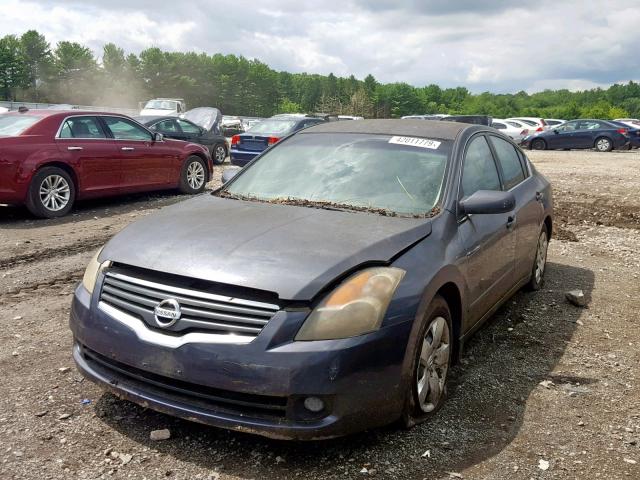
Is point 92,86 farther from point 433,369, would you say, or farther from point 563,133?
point 433,369

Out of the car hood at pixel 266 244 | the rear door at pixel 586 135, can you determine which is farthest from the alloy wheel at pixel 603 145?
the car hood at pixel 266 244

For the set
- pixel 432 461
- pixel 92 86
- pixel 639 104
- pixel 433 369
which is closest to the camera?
pixel 432 461

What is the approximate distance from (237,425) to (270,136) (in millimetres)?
12686

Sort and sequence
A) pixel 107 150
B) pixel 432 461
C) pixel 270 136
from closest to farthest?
pixel 432 461
pixel 107 150
pixel 270 136

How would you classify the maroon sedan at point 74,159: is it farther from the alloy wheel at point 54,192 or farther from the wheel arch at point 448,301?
the wheel arch at point 448,301

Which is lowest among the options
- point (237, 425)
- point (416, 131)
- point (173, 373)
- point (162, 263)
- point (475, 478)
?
point (475, 478)

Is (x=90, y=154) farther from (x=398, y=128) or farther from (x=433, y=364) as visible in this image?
(x=433, y=364)

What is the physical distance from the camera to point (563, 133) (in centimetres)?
2852

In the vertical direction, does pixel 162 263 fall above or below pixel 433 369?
Answer: above

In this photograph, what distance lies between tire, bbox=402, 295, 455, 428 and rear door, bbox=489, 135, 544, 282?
5.41ft

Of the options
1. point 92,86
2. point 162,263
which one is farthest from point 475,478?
point 92,86

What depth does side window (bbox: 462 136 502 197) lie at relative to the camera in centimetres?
414

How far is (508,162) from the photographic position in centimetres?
522

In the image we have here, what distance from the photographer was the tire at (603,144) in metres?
28.2
